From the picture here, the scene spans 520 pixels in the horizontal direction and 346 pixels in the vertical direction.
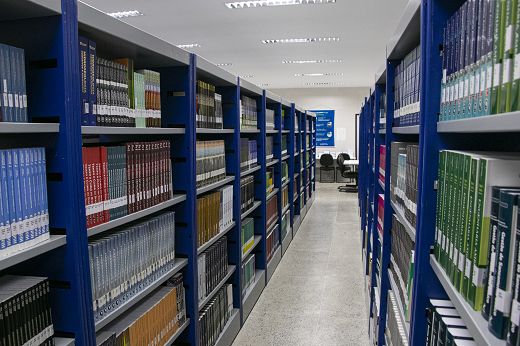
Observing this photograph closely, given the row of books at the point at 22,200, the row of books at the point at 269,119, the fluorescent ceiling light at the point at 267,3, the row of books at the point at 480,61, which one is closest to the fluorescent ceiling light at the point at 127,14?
the fluorescent ceiling light at the point at 267,3

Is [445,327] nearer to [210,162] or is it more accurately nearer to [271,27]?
[210,162]

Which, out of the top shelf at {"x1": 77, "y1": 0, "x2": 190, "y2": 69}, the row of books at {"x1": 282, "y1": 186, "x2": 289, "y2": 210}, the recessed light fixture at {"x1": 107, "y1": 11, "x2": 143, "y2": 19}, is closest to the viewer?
the top shelf at {"x1": 77, "y1": 0, "x2": 190, "y2": 69}

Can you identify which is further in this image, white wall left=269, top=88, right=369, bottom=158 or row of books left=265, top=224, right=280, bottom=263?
white wall left=269, top=88, right=369, bottom=158

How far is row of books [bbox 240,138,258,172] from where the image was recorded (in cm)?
308

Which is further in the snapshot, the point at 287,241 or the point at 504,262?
the point at 287,241

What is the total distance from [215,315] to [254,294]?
3.24 feet

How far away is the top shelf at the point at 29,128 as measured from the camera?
96cm

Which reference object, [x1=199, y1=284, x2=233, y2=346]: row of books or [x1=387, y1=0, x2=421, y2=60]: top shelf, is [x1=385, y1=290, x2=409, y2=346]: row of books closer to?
[x1=199, y1=284, x2=233, y2=346]: row of books

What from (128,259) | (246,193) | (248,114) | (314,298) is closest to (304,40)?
(248,114)

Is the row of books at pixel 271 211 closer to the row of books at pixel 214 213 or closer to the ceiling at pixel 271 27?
the row of books at pixel 214 213

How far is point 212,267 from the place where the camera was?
2434mm

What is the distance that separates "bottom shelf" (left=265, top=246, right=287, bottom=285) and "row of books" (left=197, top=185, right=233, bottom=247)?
1346 millimetres

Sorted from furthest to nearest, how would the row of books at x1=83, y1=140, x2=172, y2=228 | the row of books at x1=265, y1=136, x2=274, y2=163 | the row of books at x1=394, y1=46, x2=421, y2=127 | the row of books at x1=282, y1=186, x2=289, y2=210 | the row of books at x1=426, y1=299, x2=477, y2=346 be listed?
the row of books at x1=282, y1=186, x2=289, y2=210
the row of books at x1=265, y1=136, x2=274, y2=163
the row of books at x1=394, y1=46, x2=421, y2=127
the row of books at x1=83, y1=140, x2=172, y2=228
the row of books at x1=426, y1=299, x2=477, y2=346

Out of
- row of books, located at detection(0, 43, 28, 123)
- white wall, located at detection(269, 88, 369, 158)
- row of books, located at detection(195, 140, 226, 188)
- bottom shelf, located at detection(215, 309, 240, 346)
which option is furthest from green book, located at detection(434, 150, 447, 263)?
white wall, located at detection(269, 88, 369, 158)
